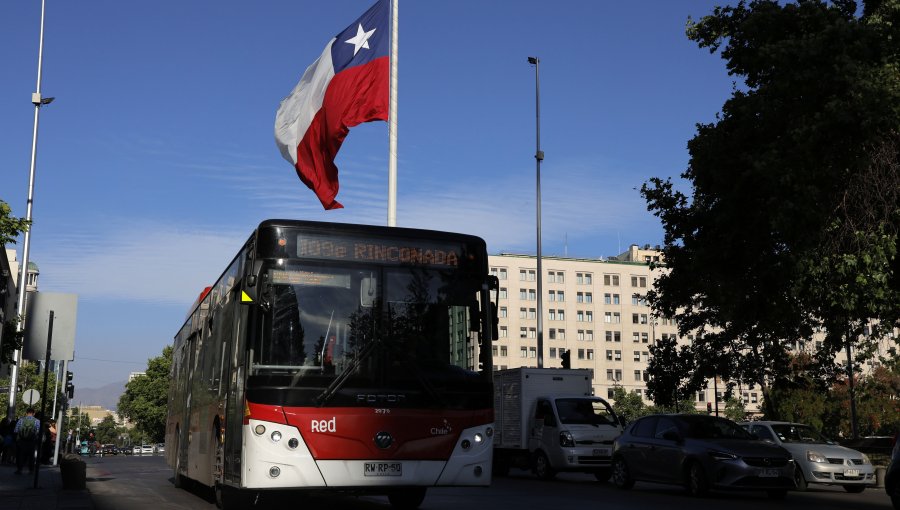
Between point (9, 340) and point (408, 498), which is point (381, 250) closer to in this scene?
point (408, 498)

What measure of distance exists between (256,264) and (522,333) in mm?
116871

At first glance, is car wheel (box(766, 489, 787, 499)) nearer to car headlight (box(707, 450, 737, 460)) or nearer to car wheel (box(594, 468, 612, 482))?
car headlight (box(707, 450, 737, 460))

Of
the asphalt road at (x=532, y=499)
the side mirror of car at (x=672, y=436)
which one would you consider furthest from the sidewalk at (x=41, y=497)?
the side mirror of car at (x=672, y=436)

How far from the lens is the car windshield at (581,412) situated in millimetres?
23391

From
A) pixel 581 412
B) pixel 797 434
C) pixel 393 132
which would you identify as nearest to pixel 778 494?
pixel 797 434

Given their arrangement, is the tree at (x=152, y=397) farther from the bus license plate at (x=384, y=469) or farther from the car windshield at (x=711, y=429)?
the bus license plate at (x=384, y=469)

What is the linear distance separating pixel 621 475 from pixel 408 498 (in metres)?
7.29

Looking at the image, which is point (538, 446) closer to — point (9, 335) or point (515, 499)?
point (515, 499)

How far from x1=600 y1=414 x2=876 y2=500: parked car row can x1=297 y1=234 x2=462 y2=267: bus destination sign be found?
Result: 7.26 m

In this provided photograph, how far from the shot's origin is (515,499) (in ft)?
51.3

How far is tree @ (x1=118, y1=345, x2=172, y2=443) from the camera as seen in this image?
389 feet

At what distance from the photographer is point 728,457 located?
16266 millimetres

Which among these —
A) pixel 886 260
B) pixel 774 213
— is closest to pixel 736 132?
pixel 774 213

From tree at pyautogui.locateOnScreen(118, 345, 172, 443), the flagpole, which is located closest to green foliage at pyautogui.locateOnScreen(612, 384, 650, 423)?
tree at pyautogui.locateOnScreen(118, 345, 172, 443)
